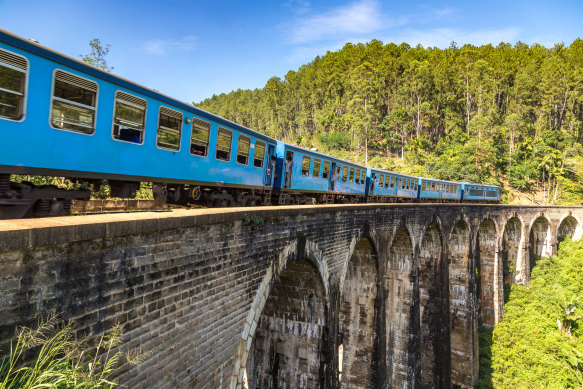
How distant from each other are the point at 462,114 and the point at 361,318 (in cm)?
5246

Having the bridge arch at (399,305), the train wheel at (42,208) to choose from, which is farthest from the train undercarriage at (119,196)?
the bridge arch at (399,305)

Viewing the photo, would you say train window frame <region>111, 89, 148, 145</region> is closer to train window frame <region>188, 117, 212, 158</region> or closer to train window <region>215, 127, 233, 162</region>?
train window frame <region>188, 117, 212, 158</region>

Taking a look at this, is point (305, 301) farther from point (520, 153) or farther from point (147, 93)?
point (520, 153)

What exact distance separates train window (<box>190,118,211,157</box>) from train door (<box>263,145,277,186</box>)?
298cm

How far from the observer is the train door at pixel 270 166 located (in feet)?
32.8

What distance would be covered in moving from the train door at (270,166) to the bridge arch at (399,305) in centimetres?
745

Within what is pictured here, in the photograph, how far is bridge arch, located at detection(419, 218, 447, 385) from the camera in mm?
17469

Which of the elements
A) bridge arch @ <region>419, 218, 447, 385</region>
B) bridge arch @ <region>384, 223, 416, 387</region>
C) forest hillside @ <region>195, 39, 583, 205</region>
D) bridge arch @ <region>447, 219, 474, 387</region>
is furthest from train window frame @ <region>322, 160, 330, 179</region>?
forest hillside @ <region>195, 39, 583, 205</region>

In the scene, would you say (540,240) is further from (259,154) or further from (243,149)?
(243,149)

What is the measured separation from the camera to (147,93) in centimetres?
561

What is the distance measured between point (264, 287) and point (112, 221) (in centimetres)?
371

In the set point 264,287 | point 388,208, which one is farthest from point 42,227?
point 388,208

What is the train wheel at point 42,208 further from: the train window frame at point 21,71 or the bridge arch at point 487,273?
the bridge arch at point 487,273

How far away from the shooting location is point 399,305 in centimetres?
1533
